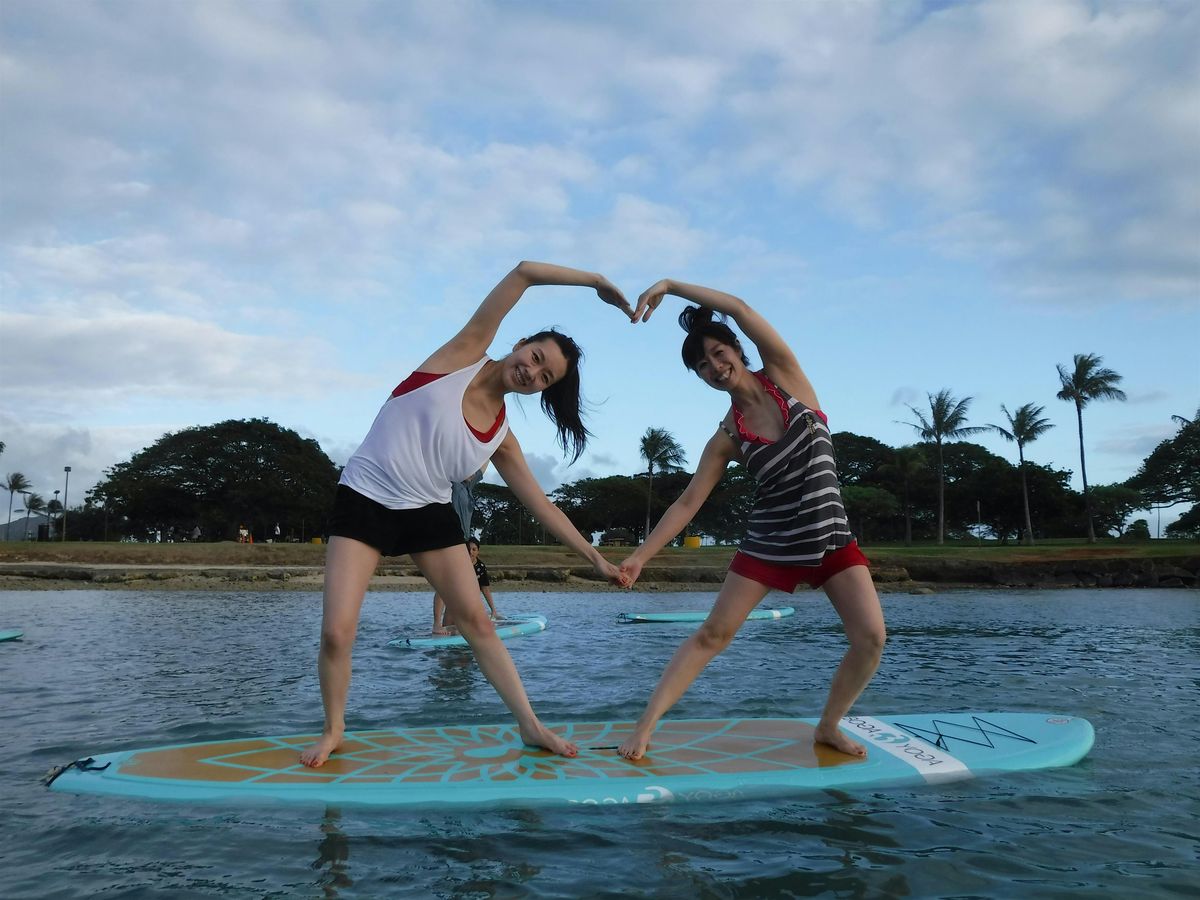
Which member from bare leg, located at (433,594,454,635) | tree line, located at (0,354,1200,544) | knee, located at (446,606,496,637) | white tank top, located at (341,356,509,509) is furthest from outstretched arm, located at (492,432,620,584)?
tree line, located at (0,354,1200,544)

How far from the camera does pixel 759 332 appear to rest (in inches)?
186

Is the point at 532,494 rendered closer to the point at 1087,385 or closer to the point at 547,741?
the point at 547,741

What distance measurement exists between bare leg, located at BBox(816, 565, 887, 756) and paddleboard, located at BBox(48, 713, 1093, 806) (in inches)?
13.4

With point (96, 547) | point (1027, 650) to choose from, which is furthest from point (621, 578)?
point (96, 547)

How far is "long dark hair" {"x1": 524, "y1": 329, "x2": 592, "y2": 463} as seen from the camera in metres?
4.69

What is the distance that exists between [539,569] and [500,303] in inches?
1160

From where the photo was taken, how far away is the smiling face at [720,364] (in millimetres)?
4660

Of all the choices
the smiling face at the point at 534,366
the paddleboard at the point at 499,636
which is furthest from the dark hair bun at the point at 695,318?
the paddleboard at the point at 499,636

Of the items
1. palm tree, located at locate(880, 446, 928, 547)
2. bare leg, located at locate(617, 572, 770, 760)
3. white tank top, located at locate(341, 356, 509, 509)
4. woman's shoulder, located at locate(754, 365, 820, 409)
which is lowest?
bare leg, located at locate(617, 572, 770, 760)

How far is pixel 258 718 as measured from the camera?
6.29 metres

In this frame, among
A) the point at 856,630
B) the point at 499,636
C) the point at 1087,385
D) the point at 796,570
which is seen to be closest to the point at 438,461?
the point at 796,570

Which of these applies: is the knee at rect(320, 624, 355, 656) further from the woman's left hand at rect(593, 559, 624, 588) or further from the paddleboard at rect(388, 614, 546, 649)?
the paddleboard at rect(388, 614, 546, 649)

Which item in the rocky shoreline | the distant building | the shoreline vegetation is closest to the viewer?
the rocky shoreline

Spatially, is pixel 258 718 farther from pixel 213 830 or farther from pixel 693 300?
pixel 693 300
